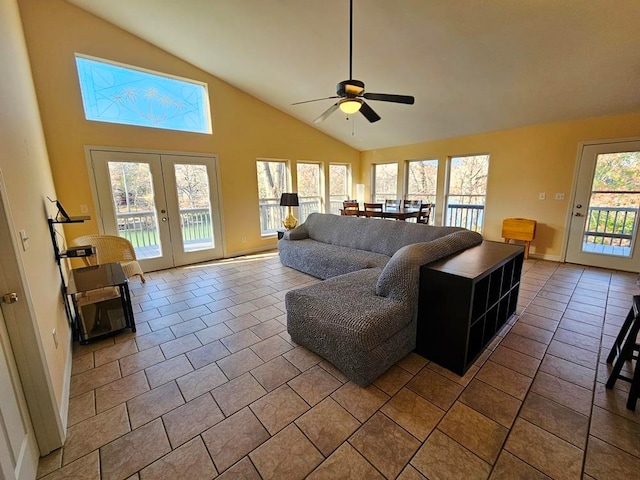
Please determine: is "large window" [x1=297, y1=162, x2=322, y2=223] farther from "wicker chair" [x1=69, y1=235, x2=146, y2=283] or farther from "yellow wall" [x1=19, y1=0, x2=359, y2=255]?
"wicker chair" [x1=69, y1=235, x2=146, y2=283]

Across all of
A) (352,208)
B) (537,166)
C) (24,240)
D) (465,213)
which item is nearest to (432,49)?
(537,166)

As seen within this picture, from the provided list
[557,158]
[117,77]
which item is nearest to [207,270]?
[117,77]

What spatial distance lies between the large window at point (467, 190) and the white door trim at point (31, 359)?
650 centimetres

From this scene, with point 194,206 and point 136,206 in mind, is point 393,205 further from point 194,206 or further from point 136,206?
point 136,206

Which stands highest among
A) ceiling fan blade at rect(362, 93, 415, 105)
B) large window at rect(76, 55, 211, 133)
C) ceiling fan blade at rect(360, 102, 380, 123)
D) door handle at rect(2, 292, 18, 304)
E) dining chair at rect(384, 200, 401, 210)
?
large window at rect(76, 55, 211, 133)

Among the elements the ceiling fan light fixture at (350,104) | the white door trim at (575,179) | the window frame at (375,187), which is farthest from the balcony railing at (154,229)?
the white door trim at (575,179)

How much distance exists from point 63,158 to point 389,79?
15.5 ft

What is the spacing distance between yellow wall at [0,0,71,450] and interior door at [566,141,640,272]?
6.65 meters

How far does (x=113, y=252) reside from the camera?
373 centimetres

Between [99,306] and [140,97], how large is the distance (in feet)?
11.2

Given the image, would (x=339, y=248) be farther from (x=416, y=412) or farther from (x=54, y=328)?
(x=54, y=328)

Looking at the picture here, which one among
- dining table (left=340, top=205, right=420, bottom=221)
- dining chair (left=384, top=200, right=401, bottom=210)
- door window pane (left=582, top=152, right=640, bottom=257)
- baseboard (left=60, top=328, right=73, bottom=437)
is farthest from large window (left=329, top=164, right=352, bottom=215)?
baseboard (left=60, top=328, right=73, bottom=437)

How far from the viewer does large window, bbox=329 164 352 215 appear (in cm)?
732

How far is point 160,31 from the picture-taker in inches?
156
